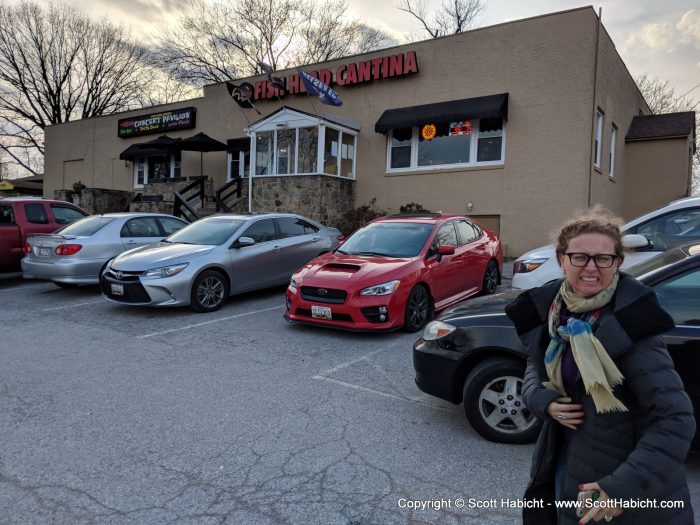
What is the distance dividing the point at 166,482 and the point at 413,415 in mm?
1937

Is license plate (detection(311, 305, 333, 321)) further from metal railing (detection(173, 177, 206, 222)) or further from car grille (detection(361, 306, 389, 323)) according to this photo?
metal railing (detection(173, 177, 206, 222))

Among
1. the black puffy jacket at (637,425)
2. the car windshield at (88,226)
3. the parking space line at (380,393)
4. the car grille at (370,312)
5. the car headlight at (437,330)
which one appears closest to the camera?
the black puffy jacket at (637,425)

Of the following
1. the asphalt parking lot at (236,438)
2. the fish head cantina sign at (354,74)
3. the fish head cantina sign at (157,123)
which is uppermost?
the fish head cantina sign at (354,74)

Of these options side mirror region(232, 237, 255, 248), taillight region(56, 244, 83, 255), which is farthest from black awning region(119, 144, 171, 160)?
side mirror region(232, 237, 255, 248)

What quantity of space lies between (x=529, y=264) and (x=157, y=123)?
20.8 m

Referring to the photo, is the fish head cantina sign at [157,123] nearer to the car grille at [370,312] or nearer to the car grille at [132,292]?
the car grille at [132,292]

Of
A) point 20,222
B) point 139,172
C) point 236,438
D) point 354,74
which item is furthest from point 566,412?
point 139,172

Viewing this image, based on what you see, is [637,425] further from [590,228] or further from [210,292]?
[210,292]

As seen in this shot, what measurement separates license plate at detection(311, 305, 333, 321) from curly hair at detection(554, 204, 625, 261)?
4500mm

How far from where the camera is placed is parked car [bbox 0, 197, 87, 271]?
10.0 meters

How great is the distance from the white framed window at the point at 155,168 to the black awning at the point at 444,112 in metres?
11.4

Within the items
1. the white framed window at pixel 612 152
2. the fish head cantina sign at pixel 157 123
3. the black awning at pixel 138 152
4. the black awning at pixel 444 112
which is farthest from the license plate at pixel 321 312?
the black awning at pixel 138 152

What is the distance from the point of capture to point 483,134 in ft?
47.7

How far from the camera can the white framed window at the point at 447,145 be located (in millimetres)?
14391
